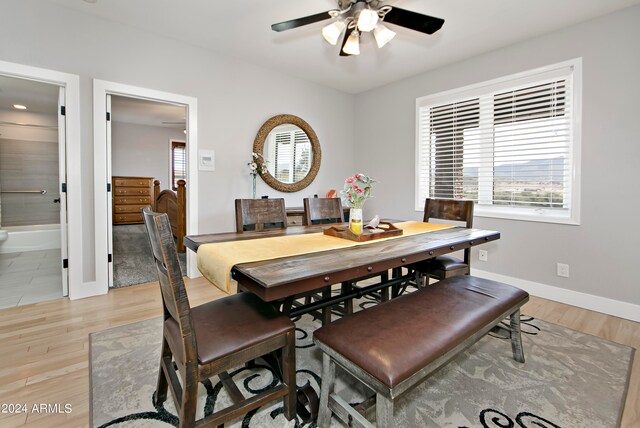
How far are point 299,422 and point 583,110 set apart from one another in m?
3.36

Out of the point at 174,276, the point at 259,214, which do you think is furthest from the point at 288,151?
the point at 174,276

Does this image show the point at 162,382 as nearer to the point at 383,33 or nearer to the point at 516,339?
the point at 516,339

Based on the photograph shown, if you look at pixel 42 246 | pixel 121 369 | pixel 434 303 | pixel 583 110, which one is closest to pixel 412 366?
pixel 434 303

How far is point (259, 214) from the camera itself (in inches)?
94.1

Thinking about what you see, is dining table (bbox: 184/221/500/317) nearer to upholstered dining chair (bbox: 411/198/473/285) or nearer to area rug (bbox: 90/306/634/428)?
upholstered dining chair (bbox: 411/198/473/285)

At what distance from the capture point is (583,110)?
8.87 feet

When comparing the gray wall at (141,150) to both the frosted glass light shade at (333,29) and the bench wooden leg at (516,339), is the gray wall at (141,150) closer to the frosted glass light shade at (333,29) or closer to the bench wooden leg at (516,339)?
the frosted glass light shade at (333,29)

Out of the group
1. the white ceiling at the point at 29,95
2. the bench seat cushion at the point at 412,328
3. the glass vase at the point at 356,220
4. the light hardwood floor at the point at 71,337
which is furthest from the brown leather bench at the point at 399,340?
the white ceiling at the point at 29,95

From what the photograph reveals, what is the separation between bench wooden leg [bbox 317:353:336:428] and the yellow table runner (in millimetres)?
528

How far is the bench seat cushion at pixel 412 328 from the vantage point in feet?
3.62

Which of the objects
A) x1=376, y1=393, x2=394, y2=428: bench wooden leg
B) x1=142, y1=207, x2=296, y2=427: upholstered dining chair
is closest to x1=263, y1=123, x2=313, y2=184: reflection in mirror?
x1=142, y1=207, x2=296, y2=427: upholstered dining chair

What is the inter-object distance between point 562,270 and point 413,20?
2618mm

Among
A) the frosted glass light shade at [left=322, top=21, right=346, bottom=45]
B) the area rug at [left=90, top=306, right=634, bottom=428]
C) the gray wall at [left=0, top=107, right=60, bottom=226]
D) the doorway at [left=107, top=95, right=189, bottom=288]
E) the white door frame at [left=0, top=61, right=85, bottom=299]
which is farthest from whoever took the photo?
the doorway at [left=107, top=95, right=189, bottom=288]

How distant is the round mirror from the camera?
12.9 feet
